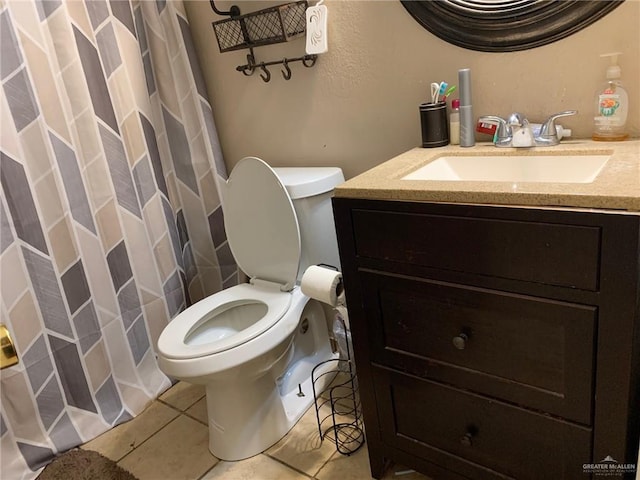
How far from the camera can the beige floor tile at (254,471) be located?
156 centimetres

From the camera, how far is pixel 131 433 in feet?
6.08

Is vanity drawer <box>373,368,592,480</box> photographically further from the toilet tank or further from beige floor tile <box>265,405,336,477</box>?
the toilet tank

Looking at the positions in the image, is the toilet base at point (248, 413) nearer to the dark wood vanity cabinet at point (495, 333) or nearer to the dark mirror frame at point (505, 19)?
the dark wood vanity cabinet at point (495, 333)

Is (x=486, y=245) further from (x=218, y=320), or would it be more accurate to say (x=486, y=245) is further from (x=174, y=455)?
(x=174, y=455)

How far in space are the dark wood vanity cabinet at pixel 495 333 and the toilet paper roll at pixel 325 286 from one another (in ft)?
0.51

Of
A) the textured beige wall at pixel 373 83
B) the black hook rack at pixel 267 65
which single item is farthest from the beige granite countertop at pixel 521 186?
the black hook rack at pixel 267 65

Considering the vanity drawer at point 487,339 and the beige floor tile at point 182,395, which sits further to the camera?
the beige floor tile at point 182,395

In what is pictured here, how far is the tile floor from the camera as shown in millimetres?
1554

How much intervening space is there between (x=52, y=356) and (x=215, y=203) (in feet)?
2.68

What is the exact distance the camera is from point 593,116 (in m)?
1.29

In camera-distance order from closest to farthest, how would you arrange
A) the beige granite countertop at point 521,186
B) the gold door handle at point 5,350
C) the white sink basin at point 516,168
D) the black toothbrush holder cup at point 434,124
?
the gold door handle at point 5,350
the beige granite countertop at point 521,186
the white sink basin at point 516,168
the black toothbrush holder cup at point 434,124

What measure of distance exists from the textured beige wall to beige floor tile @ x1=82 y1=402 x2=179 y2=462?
1.03 m

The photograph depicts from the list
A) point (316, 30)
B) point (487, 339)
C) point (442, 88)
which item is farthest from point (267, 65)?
point (487, 339)

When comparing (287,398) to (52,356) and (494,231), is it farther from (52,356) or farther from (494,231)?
(494,231)
